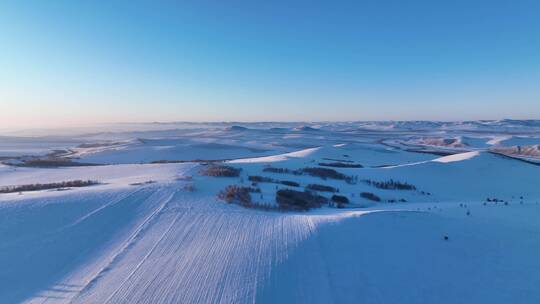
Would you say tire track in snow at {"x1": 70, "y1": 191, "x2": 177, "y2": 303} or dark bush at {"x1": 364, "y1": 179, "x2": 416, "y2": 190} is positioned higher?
tire track in snow at {"x1": 70, "y1": 191, "x2": 177, "y2": 303}

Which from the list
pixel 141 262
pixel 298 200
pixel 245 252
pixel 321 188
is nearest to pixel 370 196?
pixel 321 188

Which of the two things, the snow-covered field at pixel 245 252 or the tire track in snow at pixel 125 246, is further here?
the tire track in snow at pixel 125 246

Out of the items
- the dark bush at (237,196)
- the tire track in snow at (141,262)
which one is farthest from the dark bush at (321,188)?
the tire track in snow at (141,262)

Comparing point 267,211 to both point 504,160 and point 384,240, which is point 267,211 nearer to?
point 384,240

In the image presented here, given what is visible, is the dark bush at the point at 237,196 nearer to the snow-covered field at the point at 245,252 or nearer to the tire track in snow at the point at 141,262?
the snow-covered field at the point at 245,252

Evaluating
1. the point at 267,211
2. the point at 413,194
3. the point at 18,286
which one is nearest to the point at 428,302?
the point at 267,211

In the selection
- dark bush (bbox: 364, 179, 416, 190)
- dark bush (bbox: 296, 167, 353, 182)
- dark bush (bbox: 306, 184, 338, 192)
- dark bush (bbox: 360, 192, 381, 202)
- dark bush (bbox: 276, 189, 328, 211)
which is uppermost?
dark bush (bbox: 276, 189, 328, 211)

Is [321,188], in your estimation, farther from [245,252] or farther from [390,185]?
[245,252]

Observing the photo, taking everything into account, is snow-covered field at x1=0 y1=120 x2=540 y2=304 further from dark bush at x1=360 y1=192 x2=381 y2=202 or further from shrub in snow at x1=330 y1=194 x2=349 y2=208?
dark bush at x1=360 y1=192 x2=381 y2=202

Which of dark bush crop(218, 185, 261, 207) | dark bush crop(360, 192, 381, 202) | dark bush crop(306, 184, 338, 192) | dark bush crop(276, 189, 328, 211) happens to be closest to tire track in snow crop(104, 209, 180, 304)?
dark bush crop(218, 185, 261, 207)
